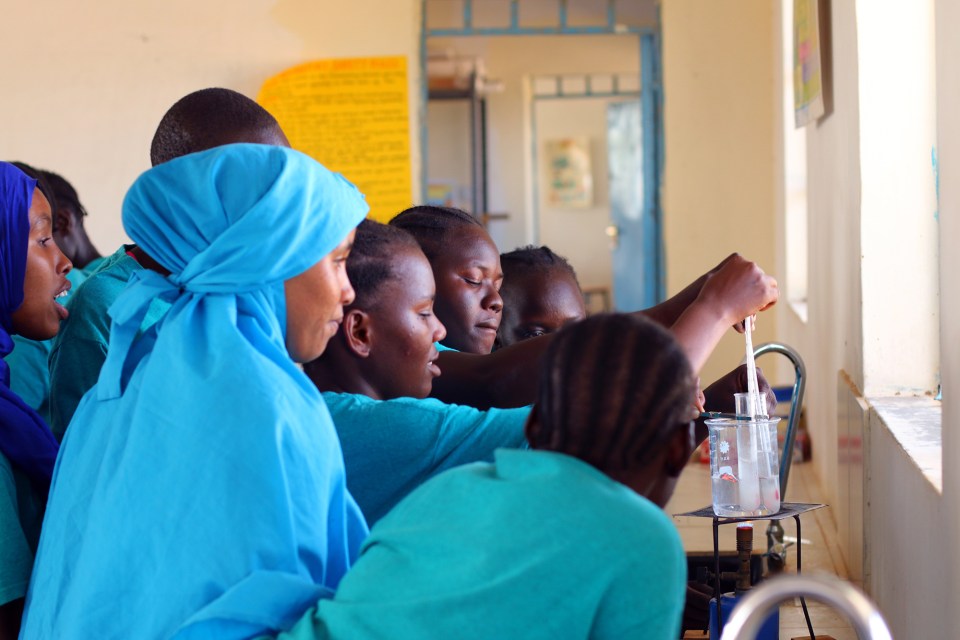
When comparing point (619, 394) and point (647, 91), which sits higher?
point (647, 91)

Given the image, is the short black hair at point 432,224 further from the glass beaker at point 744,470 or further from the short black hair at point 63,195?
the short black hair at point 63,195

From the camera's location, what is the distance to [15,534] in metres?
1.51

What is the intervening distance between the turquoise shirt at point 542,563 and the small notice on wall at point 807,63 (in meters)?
2.41

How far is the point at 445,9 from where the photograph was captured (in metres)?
6.04

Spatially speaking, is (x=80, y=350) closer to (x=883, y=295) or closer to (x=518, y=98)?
(x=883, y=295)

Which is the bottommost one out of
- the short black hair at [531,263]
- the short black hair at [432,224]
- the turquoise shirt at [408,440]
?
the turquoise shirt at [408,440]

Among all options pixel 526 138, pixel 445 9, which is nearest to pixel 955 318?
pixel 445 9

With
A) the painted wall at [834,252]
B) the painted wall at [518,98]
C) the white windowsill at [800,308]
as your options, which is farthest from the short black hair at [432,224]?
the painted wall at [518,98]

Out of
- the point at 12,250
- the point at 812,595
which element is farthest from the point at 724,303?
the point at 12,250

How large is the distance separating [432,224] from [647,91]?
347 centimetres

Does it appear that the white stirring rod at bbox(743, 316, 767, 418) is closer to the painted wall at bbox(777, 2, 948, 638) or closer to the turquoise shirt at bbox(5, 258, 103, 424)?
the painted wall at bbox(777, 2, 948, 638)

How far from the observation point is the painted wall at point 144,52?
5.18 m

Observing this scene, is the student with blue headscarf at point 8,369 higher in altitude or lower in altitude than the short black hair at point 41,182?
lower

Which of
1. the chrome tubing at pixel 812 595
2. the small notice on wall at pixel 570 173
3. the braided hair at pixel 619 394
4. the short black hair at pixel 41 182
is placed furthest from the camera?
the small notice on wall at pixel 570 173
